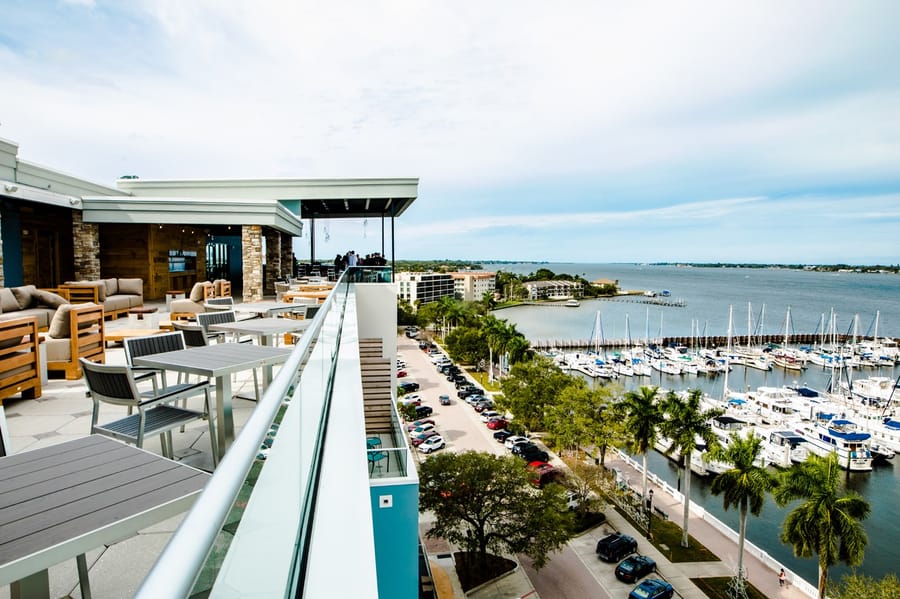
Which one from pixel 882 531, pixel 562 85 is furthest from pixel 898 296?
pixel 562 85

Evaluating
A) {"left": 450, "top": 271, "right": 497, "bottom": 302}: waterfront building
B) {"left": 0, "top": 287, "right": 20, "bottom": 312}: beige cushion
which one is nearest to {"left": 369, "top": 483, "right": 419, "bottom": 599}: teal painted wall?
{"left": 0, "top": 287, "right": 20, "bottom": 312}: beige cushion

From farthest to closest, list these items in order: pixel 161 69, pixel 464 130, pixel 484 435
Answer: pixel 464 130 < pixel 484 435 < pixel 161 69

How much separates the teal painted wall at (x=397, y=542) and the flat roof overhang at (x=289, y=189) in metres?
14.4

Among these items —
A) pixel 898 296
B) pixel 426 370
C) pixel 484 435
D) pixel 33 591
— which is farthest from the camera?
pixel 898 296

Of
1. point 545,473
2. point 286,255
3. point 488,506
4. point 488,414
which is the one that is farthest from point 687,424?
point 286,255

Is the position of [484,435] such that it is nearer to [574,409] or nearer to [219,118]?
[574,409]

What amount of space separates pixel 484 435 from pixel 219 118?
26.9 m

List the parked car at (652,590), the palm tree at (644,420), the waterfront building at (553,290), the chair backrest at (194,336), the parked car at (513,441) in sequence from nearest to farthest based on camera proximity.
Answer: the chair backrest at (194,336)
the parked car at (652,590)
the palm tree at (644,420)
the parked car at (513,441)
the waterfront building at (553,290)

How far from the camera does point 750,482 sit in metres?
21.4

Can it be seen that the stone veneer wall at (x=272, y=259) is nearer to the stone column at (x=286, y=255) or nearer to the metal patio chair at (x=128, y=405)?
the stone column at (x=286, y=255)

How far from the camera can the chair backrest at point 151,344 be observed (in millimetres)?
4527

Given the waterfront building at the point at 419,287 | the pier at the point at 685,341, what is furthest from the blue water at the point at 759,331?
the waterfront building at the point at 419,287

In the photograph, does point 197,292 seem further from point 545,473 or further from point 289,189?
point 545,473

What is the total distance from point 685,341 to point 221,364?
88576 millimetres
